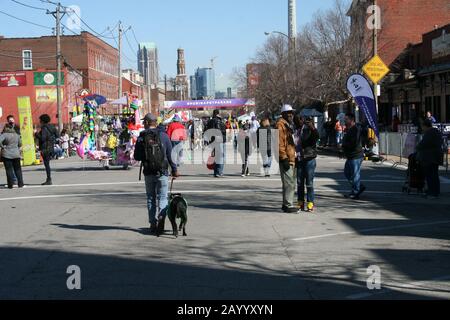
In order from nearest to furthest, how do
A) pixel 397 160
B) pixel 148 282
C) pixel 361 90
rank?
pixel 148 282 → pixel 361 90 → pixel 397 160

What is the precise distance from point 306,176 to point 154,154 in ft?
11.6

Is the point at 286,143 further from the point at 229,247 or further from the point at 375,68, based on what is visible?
the point at 375,68

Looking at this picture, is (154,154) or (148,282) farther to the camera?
(154,154)

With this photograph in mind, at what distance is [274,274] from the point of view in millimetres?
7344

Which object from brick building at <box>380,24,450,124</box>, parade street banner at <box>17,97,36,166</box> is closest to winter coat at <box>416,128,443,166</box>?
brick building at <box>380,24,450,124</box>

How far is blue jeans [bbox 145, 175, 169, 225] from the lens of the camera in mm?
9859

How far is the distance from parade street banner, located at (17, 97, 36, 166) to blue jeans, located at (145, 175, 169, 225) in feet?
66.5

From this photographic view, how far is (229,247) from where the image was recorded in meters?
8.98

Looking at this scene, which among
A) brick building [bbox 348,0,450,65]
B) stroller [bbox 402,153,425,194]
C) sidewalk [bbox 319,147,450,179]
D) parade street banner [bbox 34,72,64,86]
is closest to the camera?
stroller [bbox 402,153,425,194]

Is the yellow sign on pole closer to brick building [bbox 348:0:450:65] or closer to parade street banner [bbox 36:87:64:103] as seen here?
brick building [bbox 348:0:450:65]

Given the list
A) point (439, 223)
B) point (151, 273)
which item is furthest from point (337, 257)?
point (439, 223)

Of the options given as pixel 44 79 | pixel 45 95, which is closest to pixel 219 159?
pixel 44 79

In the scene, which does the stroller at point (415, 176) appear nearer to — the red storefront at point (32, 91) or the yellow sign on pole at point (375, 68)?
the yellow sign on pole at point (375, 68)
